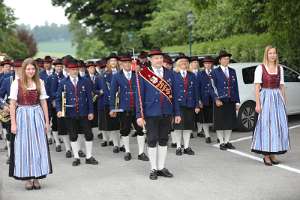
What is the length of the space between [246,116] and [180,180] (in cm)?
537

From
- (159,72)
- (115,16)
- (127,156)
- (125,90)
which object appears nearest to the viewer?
(159,72)

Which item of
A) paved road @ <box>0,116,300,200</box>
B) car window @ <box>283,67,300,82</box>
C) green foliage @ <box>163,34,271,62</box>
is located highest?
green foliage @ <box>163,34,271,62</box>

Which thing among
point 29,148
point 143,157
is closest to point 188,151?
point 143,157

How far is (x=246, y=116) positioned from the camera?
13844mm

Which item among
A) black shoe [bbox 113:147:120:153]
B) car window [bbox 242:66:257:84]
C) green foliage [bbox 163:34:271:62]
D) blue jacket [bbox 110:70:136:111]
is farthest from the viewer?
green foliage [bbox 163:34:271:62]

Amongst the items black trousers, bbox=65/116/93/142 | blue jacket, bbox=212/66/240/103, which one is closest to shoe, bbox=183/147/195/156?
blue jacket, bbox=212/66/240/103

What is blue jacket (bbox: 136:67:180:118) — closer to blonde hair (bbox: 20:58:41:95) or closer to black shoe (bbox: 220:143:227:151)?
blonde hair (bbox: 20:58:41:95)

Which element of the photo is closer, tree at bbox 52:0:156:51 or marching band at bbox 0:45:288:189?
marching band at bbox 0:45:288:189

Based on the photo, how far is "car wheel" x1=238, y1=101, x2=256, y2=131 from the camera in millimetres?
13734

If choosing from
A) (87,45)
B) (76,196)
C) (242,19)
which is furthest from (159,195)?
(87,45)

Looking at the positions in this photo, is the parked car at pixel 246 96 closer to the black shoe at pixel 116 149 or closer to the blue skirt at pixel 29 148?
the black shoe at pixel 116 149

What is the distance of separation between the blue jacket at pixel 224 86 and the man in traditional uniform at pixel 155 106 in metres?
2.58

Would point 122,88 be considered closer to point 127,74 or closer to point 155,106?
point 127,74

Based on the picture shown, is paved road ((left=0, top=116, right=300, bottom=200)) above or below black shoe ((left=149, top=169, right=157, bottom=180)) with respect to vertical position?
below
